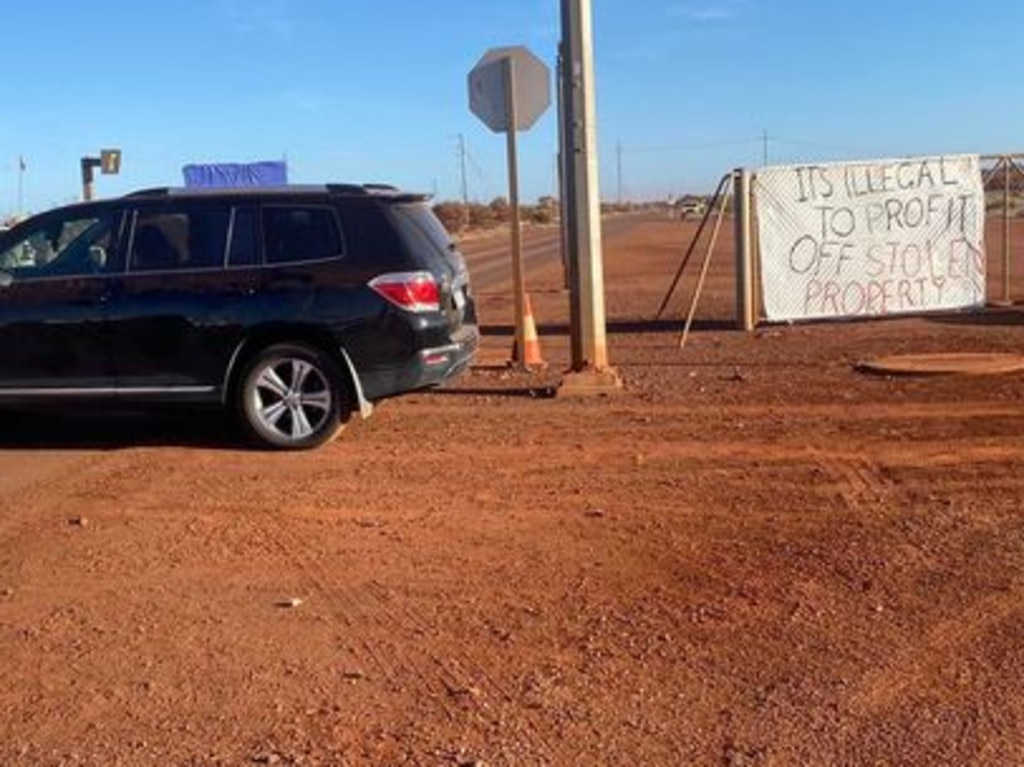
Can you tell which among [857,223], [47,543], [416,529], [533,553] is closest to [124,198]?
[47,543]

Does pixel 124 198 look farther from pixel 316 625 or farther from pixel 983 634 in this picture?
pixel 983 634

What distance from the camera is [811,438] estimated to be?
30.0ft

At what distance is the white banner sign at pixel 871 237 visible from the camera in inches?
636

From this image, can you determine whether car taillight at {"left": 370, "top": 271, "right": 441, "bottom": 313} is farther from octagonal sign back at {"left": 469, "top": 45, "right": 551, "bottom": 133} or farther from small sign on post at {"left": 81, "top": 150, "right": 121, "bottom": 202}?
small sign on post at {"left": 81, "top": 150, "right": 121, "bottom": 202}

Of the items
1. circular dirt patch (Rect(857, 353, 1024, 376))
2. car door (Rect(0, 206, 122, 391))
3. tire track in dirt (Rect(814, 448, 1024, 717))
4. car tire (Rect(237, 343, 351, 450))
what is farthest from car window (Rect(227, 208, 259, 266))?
circular dirt patch (Rect(857, 353, 1024, 376))

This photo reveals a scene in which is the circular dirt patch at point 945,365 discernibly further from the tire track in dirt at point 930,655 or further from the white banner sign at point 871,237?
the tire track in dirt at point 930,655

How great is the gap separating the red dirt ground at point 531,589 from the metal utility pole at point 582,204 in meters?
1.29

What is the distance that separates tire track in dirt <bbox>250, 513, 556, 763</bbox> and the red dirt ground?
0.05 ft

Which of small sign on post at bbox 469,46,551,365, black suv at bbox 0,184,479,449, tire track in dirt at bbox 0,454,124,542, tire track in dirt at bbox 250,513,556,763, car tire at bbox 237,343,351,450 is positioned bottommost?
tire track in dirt at bbox 250,513,556,763

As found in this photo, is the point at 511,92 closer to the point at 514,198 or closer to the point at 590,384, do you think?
the point at 514,198

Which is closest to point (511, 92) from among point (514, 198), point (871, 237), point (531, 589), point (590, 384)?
point (514, 198)

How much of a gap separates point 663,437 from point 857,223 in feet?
26.1

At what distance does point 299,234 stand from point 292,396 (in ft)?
3.68

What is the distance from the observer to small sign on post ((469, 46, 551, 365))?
12359 mm
